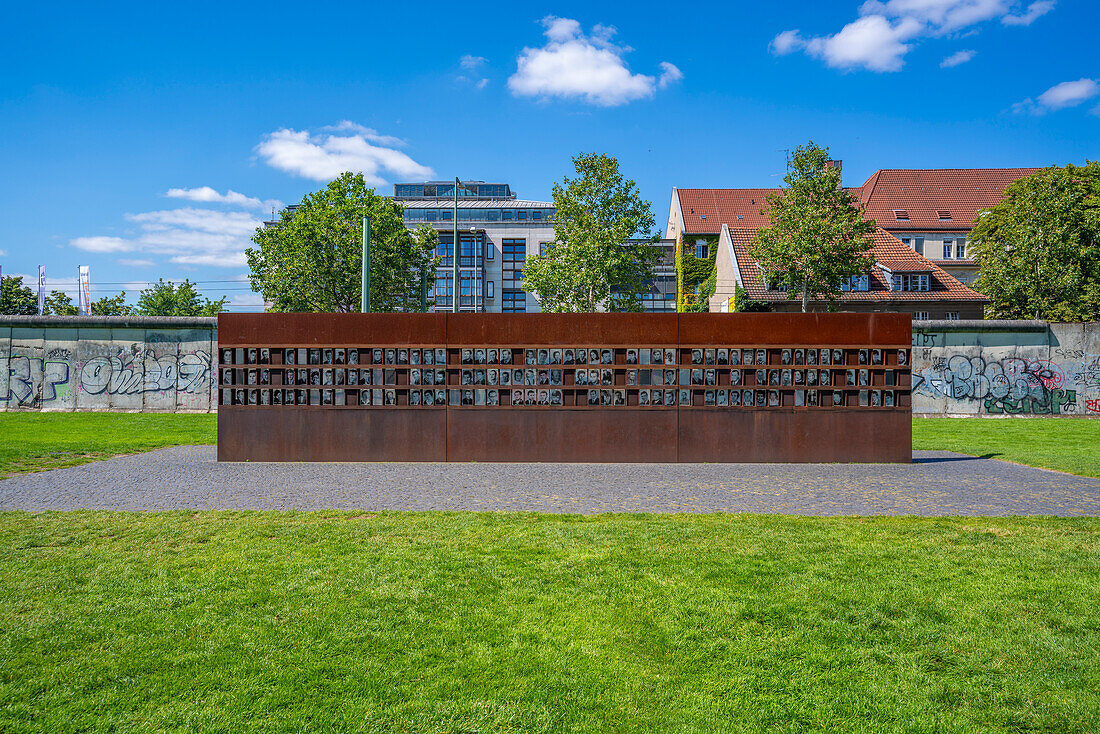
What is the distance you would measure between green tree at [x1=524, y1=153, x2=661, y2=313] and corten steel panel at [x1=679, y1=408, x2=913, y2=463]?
2744cm

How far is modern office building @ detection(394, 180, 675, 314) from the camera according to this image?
72500mm

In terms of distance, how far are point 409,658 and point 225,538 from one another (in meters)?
3.73

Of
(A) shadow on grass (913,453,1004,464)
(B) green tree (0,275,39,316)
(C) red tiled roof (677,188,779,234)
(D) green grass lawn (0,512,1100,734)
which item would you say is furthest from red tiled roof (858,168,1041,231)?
(B) green tree (0,275,39,316)

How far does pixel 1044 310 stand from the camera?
39.4 m

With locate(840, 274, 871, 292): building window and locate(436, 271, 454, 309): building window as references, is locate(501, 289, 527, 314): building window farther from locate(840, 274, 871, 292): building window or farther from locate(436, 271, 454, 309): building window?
locate(840, 274, 871, 292): building window

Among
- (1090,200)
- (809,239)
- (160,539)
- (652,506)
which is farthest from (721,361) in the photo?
(1090,200)

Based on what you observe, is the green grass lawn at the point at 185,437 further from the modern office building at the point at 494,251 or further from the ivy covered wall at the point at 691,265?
the modern office building at the point at 494,251

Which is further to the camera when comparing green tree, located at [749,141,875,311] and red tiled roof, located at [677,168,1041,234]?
red tiled roof, located at [677,168,1041,234]

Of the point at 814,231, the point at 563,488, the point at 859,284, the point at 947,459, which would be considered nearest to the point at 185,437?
the point at 563,488

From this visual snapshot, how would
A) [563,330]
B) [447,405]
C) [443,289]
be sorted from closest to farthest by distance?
[563,330] → [447,405] → [443,289]

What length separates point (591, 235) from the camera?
41.1 metres

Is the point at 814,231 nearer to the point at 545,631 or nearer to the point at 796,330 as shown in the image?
the point at 796,330

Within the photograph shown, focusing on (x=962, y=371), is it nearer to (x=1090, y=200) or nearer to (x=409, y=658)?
(x=1090, y=200)

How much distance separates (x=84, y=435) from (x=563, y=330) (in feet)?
45.7
